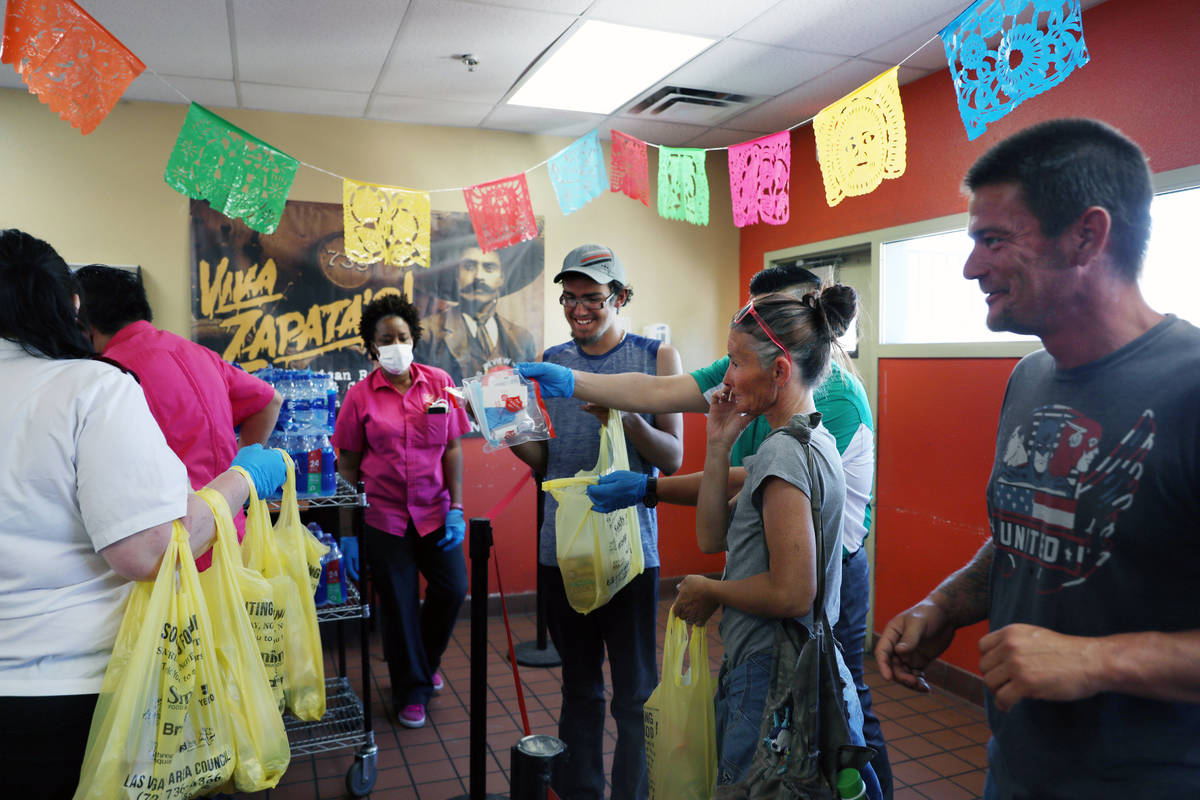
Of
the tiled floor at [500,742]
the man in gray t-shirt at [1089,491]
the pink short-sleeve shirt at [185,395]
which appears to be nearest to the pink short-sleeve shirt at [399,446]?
the tiled floor at [500,742]

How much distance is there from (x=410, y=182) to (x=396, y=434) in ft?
5.48

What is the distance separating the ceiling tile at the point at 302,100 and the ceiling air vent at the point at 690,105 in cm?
138

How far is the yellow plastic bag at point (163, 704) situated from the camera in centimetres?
122

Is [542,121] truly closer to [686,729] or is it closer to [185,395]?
[185,395]

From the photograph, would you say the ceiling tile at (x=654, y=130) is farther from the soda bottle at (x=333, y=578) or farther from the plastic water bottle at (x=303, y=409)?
the soda bottle at (x=333, y=578)

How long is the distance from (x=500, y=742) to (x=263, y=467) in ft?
5.31

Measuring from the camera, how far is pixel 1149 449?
33.8 inches

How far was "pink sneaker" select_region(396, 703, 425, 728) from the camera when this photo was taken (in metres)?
2.96

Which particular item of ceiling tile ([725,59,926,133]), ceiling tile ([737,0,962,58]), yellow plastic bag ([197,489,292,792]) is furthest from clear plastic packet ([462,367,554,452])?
ceiling tile ([725,59,926,133])

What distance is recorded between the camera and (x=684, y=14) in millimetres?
2766

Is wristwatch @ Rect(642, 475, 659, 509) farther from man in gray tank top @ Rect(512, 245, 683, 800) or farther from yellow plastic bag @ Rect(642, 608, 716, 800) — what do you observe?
yellow plastic bag @ Rect(642, 608, 716, 800)

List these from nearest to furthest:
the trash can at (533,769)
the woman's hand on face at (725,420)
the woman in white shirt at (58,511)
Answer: the woman in white shirt at (58,511), the trash can at (533,769), the woman's hand on face at (725,420)

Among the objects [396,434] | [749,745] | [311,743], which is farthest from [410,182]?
[749,745]

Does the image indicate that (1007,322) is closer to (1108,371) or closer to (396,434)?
(1108,371)
